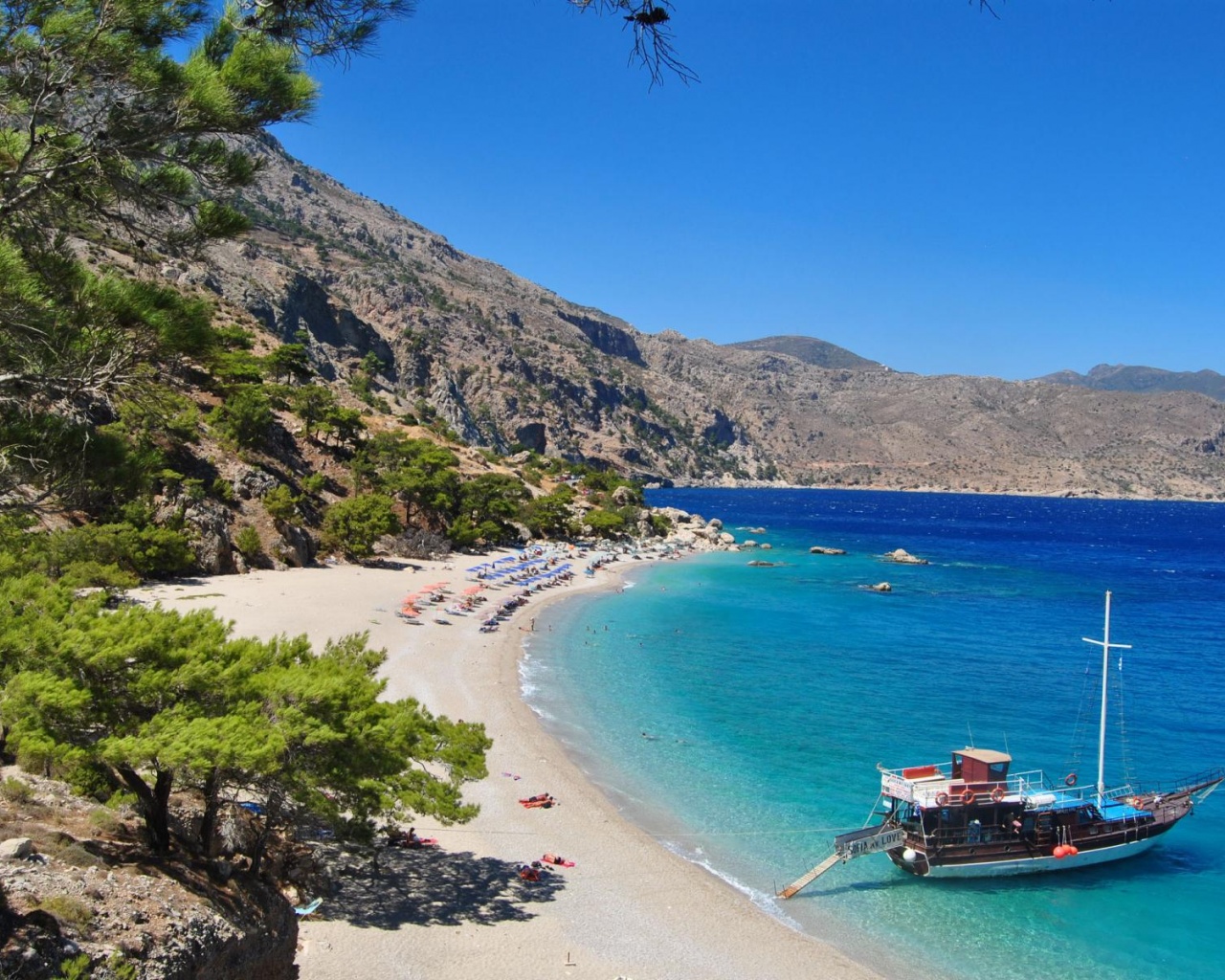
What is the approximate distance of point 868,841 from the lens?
51.4 feet

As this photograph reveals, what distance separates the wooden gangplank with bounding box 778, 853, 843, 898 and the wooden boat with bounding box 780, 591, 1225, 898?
22mm

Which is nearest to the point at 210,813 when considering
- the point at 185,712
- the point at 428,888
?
the point at 185,712

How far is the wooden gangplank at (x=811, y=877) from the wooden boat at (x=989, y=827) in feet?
0.07

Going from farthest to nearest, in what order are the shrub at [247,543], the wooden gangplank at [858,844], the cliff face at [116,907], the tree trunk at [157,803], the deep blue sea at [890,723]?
the shrub at [247,543]
the wooden gangplank at [858,844]
the deep blue sea at [890,723]
the tree trunk at [157,803]
the cliff face at [116,907]

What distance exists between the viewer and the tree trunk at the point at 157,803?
903cm

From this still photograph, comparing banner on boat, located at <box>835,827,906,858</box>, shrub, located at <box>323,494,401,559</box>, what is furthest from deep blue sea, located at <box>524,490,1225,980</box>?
shrub, located at <box>323,494,401,559</box>

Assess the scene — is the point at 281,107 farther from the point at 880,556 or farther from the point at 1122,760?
the point at 880,556

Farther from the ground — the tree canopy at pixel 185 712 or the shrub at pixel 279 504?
the shrub at pixel 279 504

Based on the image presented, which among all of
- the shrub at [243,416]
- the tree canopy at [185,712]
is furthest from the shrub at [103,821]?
the shrub at [243,416]

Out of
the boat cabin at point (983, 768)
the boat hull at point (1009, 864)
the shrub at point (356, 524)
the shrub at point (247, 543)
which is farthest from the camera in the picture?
the shrub at point (356, 524)

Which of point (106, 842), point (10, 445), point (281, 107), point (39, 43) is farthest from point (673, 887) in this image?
point (39, 43)

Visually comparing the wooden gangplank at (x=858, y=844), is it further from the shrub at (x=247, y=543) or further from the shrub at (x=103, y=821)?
the shrub at (x=247, y=543)

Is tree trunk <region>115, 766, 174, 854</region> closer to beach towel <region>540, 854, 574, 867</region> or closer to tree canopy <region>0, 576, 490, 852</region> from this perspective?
tree canopy <region>0, 576, 490, 852</region>

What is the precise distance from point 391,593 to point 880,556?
50954 millimetres
